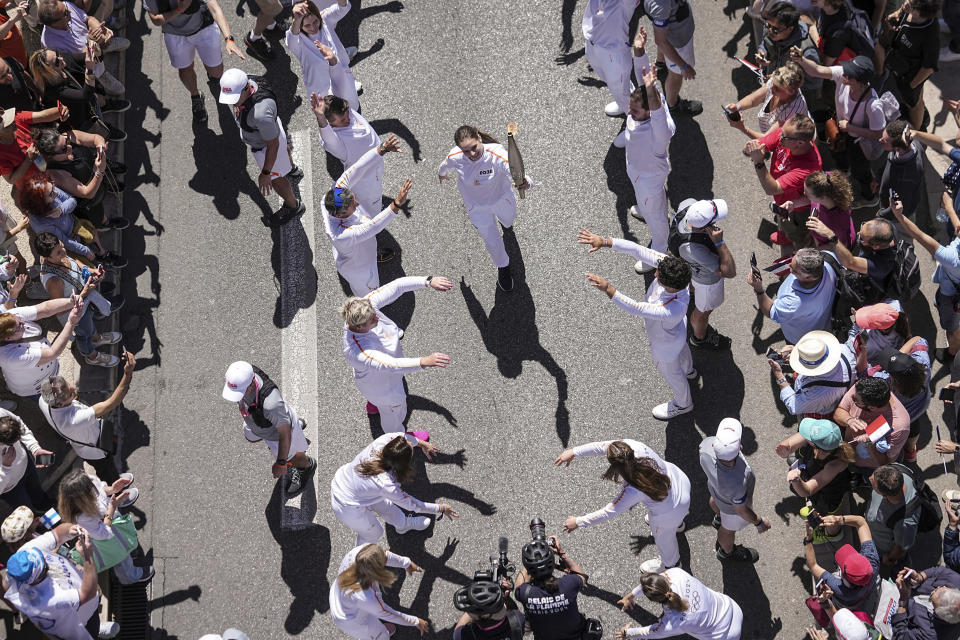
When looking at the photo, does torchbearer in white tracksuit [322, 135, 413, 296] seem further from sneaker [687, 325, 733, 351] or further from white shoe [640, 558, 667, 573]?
white shoe [640, 558, 667, 573]

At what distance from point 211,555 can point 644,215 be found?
18.8 feet

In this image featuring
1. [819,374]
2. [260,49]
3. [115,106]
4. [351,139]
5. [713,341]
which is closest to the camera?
[819,374]

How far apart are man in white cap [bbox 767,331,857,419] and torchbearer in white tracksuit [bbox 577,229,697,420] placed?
110cm

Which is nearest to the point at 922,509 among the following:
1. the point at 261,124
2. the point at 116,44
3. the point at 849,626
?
the point at 849,626

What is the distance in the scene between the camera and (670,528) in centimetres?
880

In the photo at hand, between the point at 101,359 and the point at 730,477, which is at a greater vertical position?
the point at 730,477

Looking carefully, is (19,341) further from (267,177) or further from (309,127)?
(309,127)

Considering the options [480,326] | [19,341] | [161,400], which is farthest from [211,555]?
[480,326]

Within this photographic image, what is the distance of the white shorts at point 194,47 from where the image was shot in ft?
38.1

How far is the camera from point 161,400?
35.5 ft

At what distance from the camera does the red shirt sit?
988cm

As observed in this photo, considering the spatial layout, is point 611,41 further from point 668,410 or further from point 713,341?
point 668,410

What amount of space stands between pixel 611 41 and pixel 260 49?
4509mm

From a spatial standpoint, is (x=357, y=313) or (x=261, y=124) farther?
(x=261, y=124)
